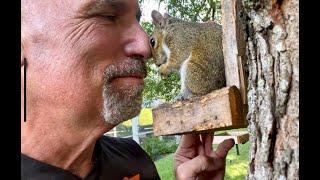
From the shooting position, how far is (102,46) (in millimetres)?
1436

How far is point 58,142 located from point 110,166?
314mm

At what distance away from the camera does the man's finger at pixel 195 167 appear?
171cm

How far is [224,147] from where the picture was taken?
1.73m

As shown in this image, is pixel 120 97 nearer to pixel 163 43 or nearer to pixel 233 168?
pixel 163 43

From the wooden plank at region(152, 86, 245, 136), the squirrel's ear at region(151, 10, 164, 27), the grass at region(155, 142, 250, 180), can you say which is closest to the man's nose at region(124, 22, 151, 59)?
the wooden plank at region(152, 86, 245, 136)

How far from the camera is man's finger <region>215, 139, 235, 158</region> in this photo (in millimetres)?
1718

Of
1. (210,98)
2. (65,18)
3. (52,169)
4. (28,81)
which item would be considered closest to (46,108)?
(28,81)

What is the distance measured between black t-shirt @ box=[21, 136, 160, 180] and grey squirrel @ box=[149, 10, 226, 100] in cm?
36

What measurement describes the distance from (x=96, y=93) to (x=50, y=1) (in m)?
0.36

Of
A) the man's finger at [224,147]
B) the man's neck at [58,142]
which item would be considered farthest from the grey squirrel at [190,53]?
the man's neck at [58,142]

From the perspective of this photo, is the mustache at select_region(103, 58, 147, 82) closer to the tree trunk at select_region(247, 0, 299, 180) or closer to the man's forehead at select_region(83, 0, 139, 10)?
the man's forehead at select_region(83, 0, 139, 10)

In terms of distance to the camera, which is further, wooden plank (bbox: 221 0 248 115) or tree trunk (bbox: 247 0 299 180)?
wooden plank (bbox: 221 0 248 115)

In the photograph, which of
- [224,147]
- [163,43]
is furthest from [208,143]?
[163,43]

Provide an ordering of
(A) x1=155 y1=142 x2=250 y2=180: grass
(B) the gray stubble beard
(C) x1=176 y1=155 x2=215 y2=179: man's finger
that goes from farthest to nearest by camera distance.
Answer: (A) x1=155 y1=142 x2=250 y2=180: grass
(C) x1=176 y1=155 x2=215 y2=179: man's finger
(B) the gray stubble beard
